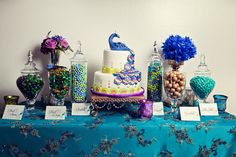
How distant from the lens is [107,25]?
1.69m

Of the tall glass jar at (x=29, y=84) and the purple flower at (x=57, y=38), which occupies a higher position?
the purple flower at (x=57, y=38)

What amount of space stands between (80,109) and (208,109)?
0.64m

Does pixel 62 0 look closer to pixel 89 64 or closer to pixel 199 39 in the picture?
pixel 89 64

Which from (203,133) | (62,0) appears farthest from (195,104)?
(62,0)

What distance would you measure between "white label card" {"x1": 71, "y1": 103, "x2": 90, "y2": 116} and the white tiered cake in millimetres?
88

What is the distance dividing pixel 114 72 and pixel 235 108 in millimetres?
916

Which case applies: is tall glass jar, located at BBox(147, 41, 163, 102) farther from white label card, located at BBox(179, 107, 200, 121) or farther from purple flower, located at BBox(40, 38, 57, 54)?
purple flower, located at BBox(40, 38, 57, 54)

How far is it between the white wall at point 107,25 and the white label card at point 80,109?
0.31 meters

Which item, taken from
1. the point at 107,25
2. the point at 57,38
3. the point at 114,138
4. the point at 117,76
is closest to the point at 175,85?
the point at 117,76

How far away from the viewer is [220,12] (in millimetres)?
1753

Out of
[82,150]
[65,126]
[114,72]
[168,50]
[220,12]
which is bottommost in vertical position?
[82,150]

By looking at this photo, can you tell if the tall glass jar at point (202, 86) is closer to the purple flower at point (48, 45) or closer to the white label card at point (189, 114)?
the white label card at point (189, 114)

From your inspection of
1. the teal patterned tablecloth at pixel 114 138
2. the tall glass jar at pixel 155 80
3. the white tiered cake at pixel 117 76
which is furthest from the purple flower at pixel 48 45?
the tall glass jar at pixel 155 80

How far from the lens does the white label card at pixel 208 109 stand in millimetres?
1456
